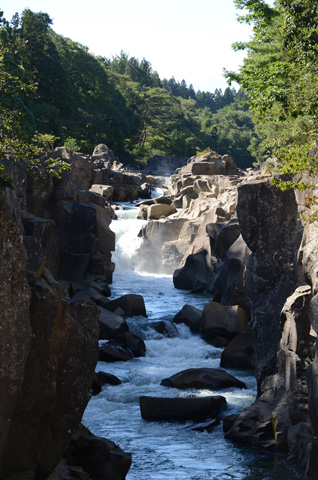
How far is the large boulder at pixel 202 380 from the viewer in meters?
16.2

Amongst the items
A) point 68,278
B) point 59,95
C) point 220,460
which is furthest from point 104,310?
point 59,95

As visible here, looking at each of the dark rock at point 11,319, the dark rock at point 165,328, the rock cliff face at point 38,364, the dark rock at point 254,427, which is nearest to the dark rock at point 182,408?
the dark rock at point 254,427

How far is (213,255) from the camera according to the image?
2883 cm

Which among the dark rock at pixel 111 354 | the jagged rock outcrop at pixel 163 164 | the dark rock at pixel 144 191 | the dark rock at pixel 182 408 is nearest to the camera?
the dark rock at pixel 182 408

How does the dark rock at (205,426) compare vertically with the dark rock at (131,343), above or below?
below

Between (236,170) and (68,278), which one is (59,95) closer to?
(236,170)

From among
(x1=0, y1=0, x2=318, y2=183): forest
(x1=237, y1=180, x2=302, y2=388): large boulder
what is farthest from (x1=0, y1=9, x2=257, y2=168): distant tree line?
(x1=237, y1=180, x2=302, y2=388): large boulder

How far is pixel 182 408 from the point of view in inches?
566

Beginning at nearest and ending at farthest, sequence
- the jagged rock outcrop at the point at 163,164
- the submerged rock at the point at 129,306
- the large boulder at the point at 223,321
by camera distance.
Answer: the large boulder at the point at 223,321
the submerged rock at the point at 129,306
the jagged rock outcrop at the point at 163,164

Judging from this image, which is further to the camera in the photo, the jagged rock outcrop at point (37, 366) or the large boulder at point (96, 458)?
the large boulder at point (96, 458)

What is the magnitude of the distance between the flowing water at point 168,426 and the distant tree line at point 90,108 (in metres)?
22.1

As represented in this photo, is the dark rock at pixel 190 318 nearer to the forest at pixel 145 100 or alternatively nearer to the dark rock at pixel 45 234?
the dark rock at pixel 45 234

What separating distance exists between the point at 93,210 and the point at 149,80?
80574mm

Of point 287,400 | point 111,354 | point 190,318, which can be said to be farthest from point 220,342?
point 287,400
